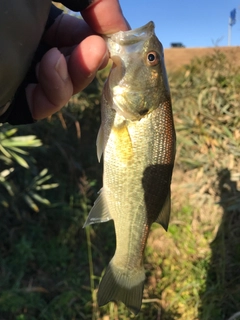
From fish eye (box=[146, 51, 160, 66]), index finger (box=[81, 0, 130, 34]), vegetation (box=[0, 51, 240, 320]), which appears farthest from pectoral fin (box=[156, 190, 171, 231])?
vegetation (box=[0, 51, 240, 320])

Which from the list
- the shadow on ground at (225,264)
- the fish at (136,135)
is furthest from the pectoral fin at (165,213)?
the shadow on ground at (225,264)

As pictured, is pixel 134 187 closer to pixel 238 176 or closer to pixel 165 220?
pixel 165 220

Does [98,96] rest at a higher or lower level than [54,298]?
higher

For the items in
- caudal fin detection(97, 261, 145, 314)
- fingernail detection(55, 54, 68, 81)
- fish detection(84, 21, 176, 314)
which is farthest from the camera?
caudal fin detection(97, 261, 145, 314)

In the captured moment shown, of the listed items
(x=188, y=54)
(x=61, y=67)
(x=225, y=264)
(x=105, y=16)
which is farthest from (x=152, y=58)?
(x=188, y=54)

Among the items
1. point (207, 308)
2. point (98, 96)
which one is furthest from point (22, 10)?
point (98, 96)

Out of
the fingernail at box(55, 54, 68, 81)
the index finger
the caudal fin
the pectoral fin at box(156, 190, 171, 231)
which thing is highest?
the index finger

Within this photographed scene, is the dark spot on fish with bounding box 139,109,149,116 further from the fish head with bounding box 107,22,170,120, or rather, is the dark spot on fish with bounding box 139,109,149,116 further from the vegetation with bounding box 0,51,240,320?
the vegetation with bounding box 0,51,240,320
